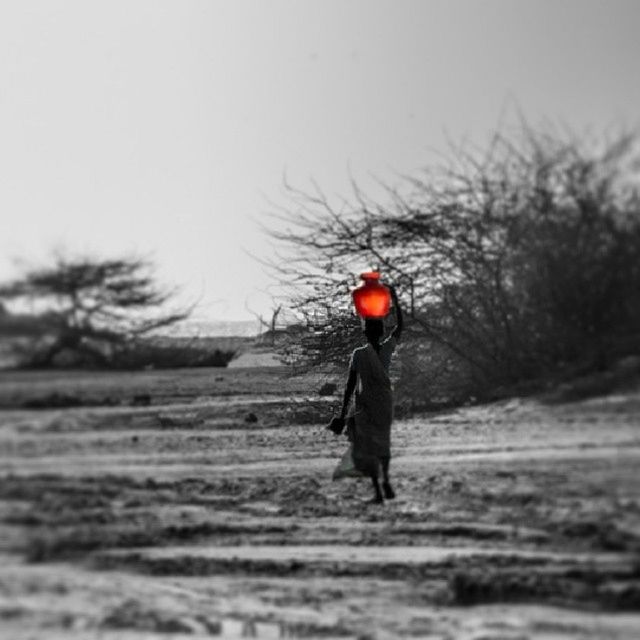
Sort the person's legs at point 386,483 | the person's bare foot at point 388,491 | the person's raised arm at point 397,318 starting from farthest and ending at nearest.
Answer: the person's bare foot at point 388,491, the person's legs at point 386,483, the person's raised arm at point 397,318

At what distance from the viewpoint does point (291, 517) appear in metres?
4.33

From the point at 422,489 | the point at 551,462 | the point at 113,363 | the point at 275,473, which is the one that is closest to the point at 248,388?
the point at 275,473

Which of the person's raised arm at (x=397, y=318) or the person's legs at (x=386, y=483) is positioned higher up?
the person's raised arm at (x=397, y=318)

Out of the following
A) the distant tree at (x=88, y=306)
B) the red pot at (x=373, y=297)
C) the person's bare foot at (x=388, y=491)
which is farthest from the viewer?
the person's bare foot at (x=388, y=491)

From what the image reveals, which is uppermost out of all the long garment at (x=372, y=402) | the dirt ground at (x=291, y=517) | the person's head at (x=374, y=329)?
the person's head at (x=374, y=329)

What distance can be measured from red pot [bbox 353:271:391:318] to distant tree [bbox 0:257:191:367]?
0.68m

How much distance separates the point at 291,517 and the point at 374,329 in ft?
2.77

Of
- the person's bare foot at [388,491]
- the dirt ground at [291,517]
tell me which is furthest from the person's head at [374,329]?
the person's bare foot at [388,491]

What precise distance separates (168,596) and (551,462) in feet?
4.18

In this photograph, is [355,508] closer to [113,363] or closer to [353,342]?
[353,342]

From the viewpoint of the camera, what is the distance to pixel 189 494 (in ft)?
13.3

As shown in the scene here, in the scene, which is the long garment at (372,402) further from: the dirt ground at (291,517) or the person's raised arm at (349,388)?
the dirt ground at (291,517)

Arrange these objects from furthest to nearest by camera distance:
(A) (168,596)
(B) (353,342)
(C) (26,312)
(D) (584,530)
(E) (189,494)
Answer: (B) (353,342) → (E) (189,494) → (A) (168,596) → (D) (584,530) → (C) (26,312)

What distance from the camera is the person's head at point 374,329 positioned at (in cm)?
392
